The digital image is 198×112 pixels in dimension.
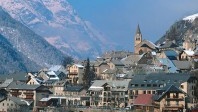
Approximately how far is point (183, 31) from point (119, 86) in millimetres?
80686

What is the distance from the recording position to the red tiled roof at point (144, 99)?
9519 centimetres

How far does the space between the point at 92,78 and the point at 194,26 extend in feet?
222

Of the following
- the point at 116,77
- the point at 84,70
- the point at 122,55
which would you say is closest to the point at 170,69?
the point at 116,77

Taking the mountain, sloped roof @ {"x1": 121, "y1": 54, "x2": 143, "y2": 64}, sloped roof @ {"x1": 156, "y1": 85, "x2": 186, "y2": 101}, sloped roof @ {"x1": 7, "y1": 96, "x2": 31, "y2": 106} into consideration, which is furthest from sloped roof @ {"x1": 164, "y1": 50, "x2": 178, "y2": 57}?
sloped roof @ {"x1": 156, "y1": 85, "x2": 186, "y2": 101}

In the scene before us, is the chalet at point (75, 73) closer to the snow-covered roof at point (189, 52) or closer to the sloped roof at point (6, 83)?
the sloped roof at point (6, 83)

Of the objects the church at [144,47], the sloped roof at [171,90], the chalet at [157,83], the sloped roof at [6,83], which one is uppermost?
the church at [144,47]

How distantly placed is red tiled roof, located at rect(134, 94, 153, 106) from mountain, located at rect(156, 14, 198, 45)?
7100 cm

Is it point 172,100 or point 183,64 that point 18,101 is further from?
point 172,100

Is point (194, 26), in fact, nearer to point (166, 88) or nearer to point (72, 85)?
point (72, 85)

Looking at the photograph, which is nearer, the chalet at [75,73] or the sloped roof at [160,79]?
the sloped roof at [160,79]

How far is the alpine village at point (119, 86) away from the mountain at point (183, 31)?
24852 mm

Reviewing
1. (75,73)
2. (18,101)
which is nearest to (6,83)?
(75,73)

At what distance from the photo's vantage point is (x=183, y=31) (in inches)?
7328

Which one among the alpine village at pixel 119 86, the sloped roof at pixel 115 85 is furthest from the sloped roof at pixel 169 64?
the sloped roof at pixel 115 85
